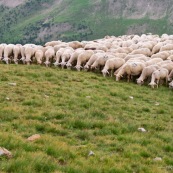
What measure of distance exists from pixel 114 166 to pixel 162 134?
3.80 metres

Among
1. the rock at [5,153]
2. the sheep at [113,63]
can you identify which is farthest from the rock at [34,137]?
the sheep at [113,63]

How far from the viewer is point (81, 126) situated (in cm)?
1227

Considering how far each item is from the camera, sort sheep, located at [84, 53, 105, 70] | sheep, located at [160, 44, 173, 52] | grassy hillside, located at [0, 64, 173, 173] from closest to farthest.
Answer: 1. grassy hillside, located at [0, 64, 173, 173]
2. sheep, located at [84, 53, 105, 70]
3. sheep, located at [160, 44, 173, 52]

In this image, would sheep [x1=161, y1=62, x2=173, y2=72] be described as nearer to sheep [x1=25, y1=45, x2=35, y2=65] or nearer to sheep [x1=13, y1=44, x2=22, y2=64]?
sheep [x1=25, y1=45, x2=35, y2=65]

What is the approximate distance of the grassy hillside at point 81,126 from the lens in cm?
899

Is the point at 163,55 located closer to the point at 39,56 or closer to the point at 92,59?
the point at 92,59

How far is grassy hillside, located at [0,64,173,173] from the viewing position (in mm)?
8992

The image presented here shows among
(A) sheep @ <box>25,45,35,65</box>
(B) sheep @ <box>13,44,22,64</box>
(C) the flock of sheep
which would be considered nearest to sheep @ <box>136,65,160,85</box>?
(C) the flock of sheep

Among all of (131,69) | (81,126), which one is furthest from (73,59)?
(81,126)

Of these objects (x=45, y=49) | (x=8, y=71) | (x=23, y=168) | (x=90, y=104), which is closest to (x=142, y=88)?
(x=90, y=104)

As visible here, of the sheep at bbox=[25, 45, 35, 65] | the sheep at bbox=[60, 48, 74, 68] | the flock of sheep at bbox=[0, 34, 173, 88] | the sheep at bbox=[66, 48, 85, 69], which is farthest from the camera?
the sheep at bbox=[25, 45, 35, 65]

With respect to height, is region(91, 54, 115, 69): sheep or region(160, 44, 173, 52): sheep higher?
region(160, 44, 173, 52): sheep

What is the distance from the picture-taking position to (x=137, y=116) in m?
14.7

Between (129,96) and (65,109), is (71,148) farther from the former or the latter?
(129,96)
